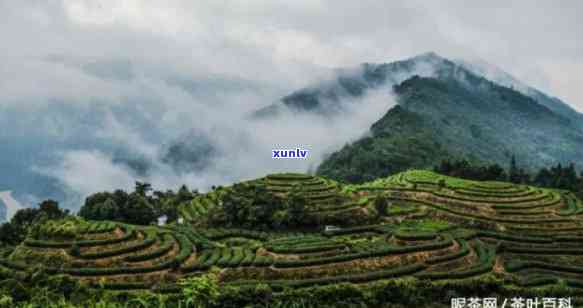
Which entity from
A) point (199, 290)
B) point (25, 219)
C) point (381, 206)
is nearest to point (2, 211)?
point (25, 219)

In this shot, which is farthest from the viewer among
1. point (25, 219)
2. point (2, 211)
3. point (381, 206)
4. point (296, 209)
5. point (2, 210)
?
point (2, 210)

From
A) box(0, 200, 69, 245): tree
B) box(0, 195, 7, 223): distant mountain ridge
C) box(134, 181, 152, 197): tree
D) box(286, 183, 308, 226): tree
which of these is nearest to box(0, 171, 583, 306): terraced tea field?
box(286, 183, 308, 226): tree

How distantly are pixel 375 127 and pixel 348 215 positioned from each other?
350 ft

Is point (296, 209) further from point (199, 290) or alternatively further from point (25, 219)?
point (25, 219)

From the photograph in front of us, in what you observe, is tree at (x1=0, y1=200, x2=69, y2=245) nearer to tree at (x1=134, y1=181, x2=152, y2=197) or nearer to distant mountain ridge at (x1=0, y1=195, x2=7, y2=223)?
tree at (x1=134, y1=181, x2=152, y2=197)

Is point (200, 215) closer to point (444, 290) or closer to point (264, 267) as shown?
point (264, 267)

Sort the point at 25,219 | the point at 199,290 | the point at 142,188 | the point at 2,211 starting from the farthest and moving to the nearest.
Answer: the point at 2,211, the point at 142,188, the point at 25,219, the point at 199,290

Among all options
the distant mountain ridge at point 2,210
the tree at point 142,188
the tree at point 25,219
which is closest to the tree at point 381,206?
the tree at point 142,188

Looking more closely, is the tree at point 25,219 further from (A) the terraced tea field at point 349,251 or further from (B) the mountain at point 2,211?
(B) the mountain at point 2,211

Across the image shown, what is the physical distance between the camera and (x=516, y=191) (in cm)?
7231

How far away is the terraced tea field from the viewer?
42.1 metres

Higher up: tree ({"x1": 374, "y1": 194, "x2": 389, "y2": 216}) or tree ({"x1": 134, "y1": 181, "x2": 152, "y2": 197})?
tree ({"x1": 134, "y1": 181, "x2": 152, "y2": 197})

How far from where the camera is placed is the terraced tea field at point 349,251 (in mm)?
42062

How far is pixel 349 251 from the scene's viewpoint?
155ft
